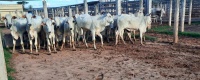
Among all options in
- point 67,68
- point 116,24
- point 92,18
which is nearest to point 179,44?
point 116,24

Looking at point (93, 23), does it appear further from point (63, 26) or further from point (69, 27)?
point (63, 26)

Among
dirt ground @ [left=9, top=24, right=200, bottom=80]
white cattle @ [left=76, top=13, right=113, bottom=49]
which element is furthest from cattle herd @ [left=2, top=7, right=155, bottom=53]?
dirt ground @ [left=9, top=24, right=200, bottom=80]

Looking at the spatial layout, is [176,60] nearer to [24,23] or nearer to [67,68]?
[67,68]

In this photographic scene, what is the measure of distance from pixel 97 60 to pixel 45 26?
2956mm

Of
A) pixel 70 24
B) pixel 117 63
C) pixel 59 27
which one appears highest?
pixel 70 24

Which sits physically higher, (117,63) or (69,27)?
(69,27)

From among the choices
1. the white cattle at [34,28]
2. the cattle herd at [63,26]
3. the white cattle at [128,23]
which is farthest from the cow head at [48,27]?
the white cattle at [128,23]

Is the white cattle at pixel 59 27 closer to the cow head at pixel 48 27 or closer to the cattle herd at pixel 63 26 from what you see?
the cattle herd at pixel 63 26

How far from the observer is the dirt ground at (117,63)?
20.1 ft

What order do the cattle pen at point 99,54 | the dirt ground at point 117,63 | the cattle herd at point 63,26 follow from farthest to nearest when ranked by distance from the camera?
the cattle herd at point 63,26 → the cattle pen at point 99,54 → the dirt ground at point 117,63

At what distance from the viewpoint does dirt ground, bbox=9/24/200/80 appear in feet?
20.1

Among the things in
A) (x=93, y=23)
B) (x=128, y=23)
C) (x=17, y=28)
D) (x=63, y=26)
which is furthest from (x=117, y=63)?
(x=17, y=28)

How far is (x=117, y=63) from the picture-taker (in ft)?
24.5

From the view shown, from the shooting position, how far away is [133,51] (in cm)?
932
